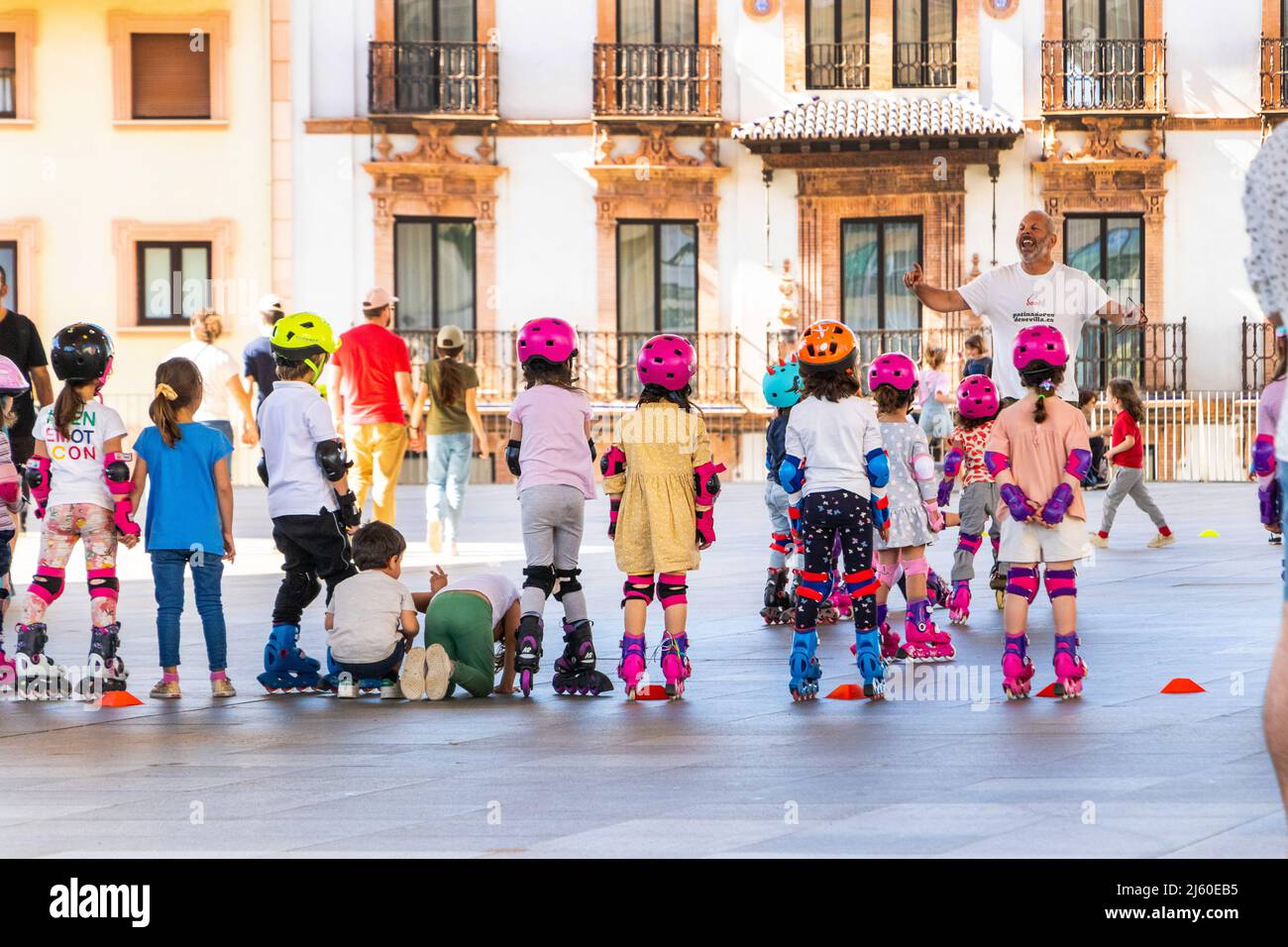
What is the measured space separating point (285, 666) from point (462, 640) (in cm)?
88

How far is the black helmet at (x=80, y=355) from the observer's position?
30.6 feet

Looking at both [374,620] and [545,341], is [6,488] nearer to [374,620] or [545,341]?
[374,620]

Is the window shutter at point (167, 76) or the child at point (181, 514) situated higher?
the window shutter at point (167, 76)

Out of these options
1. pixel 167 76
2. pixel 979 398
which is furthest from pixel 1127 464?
pixel 167 76

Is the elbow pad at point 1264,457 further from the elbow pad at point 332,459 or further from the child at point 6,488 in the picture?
the child at point 6,488

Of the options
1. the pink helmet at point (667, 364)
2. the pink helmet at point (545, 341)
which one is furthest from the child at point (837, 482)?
the pink helmet at point (545, 341)

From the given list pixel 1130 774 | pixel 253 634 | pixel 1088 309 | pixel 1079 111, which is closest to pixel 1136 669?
pixel 1088 309

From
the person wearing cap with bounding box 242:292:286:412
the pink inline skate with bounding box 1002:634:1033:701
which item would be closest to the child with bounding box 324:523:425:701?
the pink inline skate with bounding box 1002:634:1033:701

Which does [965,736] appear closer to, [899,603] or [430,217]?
[899,603]

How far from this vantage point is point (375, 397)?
15328 mm

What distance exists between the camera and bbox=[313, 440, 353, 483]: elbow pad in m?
9.35

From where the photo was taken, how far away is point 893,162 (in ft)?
107

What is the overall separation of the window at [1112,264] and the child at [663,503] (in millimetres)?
24187
